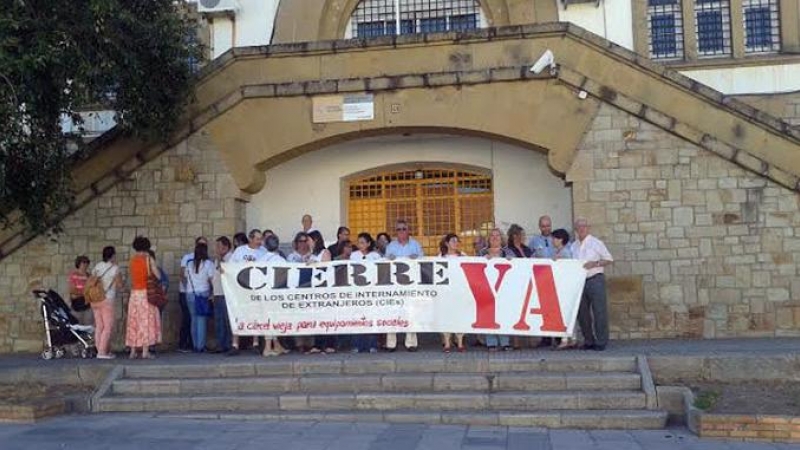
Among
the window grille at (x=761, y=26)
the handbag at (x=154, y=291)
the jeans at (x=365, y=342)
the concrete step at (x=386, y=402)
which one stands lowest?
the concrete step at (x=386, y=402)

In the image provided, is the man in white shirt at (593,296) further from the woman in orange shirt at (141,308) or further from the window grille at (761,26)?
the window grille at (761,26)

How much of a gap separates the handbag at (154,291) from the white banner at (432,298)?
1604 mm

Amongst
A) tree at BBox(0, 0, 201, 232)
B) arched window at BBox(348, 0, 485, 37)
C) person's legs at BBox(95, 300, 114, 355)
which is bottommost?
person's legs at BBox(95, 300, 114, 355)

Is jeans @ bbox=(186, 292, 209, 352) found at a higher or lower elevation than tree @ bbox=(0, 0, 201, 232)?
lower

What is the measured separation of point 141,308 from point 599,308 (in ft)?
21.0

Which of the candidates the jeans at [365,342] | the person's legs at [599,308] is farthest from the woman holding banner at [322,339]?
the person's legs at [599,308]

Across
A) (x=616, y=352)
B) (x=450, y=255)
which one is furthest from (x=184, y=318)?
(x=616, y=352)

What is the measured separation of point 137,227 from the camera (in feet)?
44.2

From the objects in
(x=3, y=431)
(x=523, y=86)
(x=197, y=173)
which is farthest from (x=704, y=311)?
(x=3, y=431)

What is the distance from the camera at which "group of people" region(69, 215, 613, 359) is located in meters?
10.9

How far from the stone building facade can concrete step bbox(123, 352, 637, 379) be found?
8.89 feet

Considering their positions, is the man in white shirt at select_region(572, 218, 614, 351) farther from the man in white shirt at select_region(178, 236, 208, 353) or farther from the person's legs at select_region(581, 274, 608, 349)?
the man in white shirt at select_region(178, 236, 208, 353)

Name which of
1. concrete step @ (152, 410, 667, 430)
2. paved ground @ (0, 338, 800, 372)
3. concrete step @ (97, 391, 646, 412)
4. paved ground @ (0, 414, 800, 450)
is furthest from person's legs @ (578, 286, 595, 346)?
paved ground @ (0, 414, 800, 450)

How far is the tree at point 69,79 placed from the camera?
9.71m
